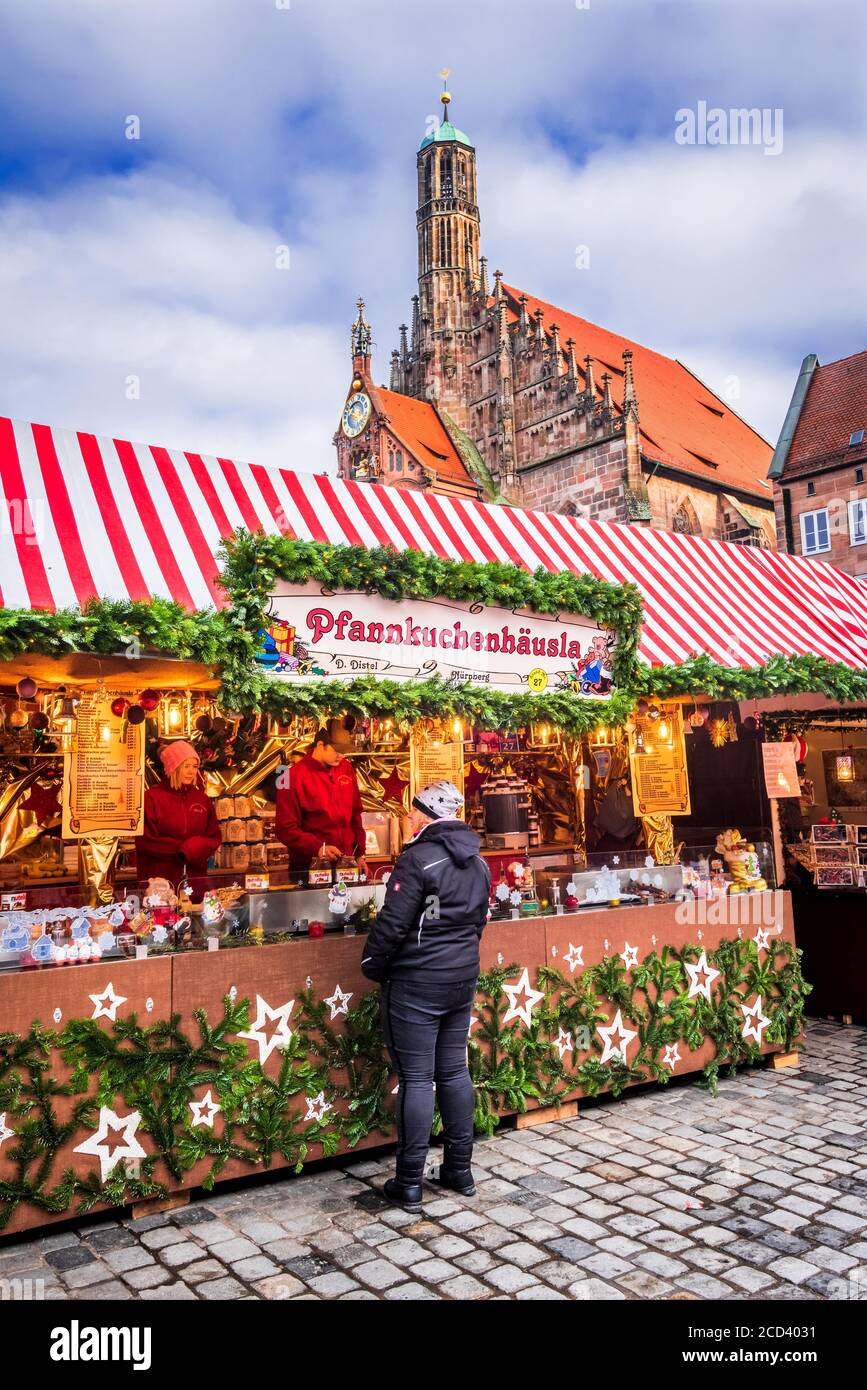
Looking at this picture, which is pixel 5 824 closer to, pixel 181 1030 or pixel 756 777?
pixel 181 1030

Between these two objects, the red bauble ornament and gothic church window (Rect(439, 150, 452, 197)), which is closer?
the red bauble ornament

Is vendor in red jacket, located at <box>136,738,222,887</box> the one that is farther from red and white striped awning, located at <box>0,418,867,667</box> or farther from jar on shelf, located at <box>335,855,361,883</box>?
red and white striped awning, located at <box>0,418,867,667</box>

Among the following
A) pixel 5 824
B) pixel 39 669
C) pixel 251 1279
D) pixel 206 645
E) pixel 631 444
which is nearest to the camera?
pixel 251 1279

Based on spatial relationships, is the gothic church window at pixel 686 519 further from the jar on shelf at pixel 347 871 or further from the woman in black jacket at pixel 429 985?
the woman in black jacket at pixel 429 985

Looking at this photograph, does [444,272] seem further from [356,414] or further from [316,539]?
[316,539]

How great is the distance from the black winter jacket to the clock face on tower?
3185 cm

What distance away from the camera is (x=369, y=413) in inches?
1337

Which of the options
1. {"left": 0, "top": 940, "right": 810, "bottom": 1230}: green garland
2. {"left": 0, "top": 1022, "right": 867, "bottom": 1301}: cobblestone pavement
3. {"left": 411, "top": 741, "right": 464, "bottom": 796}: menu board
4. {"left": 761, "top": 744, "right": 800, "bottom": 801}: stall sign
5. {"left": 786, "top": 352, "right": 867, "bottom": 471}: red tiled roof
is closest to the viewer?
{"left": 0, "top": 1022, "right": 867, "bottom": 1301}: cobblestone pavement

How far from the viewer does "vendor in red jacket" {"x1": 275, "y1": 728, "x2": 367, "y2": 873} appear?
6562 millimetres

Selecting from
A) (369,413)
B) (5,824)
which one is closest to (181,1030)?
(5,824)

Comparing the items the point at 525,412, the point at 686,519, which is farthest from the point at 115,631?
the point at 525,412

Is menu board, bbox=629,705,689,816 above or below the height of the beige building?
below

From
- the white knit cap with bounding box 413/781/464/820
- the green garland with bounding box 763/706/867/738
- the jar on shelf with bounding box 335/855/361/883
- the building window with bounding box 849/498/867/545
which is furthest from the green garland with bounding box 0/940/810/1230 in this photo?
the building window with bounding box 849/498/867/545
